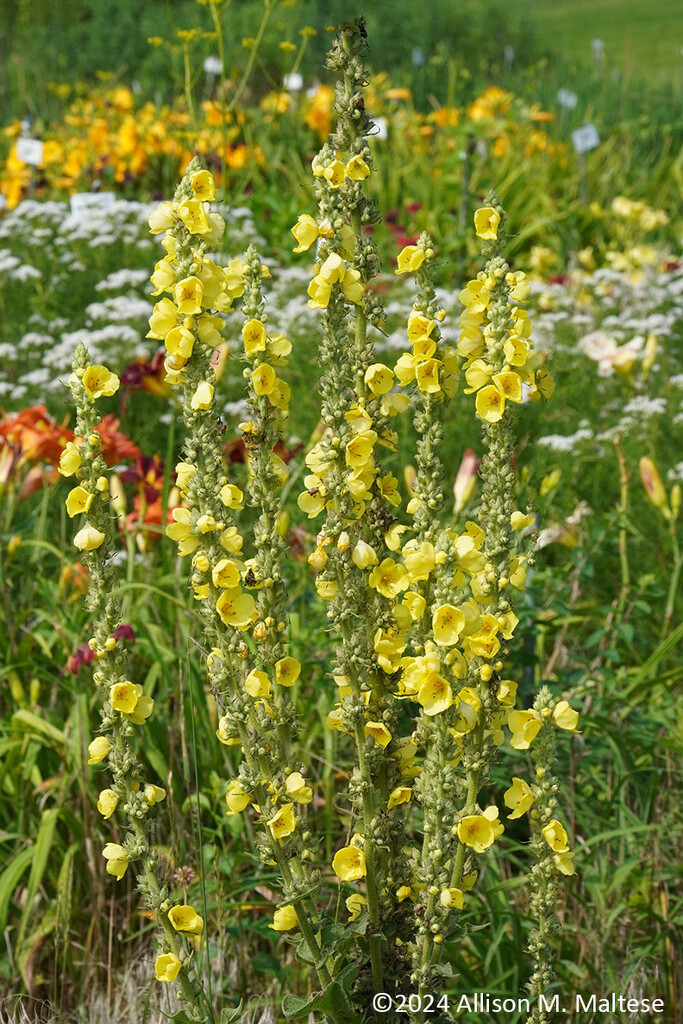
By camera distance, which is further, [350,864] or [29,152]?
[29,152]

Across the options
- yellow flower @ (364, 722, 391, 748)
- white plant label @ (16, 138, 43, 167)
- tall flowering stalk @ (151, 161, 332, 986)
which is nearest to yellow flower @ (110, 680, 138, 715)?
tall flowering stalk @ (151, 161, 332, 986)

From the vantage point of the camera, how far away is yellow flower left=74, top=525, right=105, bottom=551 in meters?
1.41

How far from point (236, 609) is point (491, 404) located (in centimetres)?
44

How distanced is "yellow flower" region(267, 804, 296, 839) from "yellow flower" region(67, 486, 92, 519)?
49 centimetres

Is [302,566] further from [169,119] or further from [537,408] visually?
[169,119]

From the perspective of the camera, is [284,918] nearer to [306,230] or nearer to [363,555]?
[363,555]

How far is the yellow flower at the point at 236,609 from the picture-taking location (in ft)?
4.69

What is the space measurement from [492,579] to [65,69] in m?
13.3

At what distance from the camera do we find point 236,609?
1.44 m

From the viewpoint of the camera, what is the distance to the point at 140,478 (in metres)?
3.01

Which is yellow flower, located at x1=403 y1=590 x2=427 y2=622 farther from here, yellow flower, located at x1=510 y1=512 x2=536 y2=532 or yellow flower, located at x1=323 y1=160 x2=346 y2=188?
yellow flower, located at x1=323 y1=160 x2=346 y2=188

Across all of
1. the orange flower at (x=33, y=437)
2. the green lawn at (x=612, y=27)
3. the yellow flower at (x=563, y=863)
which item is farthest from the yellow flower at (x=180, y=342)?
the green lawn at (x=612, y=27)

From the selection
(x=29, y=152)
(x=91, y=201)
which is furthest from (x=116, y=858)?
(x=29, y=152)

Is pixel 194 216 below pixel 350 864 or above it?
above
